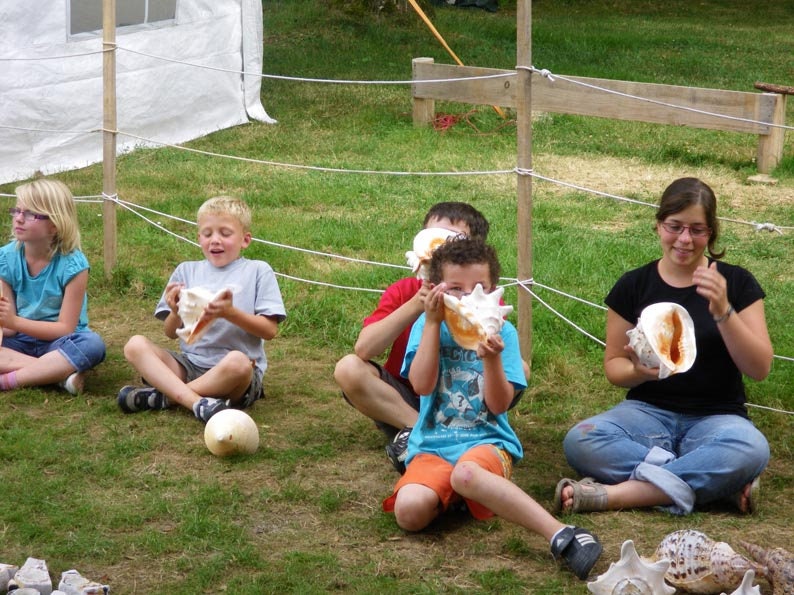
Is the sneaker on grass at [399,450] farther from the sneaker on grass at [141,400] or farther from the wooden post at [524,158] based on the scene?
the sneaker on grass at [141,400]

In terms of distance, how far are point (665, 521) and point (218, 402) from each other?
5.61 ft

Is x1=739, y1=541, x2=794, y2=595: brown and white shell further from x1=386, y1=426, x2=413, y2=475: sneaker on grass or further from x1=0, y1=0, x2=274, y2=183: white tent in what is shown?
x1=0, y1=0, x2=274, y2=183: white tent

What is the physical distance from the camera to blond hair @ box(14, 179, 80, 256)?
4.47 metres

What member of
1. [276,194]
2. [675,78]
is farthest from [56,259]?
[675,78]

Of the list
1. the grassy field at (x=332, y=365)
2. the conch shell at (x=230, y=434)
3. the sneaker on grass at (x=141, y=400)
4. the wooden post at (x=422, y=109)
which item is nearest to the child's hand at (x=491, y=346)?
the grassy field at (x=332, y=365)

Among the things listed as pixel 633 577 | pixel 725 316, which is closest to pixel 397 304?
pixel 725 316

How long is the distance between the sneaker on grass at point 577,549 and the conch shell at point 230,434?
4.20 ft

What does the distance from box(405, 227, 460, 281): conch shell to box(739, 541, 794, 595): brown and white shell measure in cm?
133

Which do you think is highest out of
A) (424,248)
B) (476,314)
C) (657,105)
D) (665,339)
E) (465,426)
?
(657,105)

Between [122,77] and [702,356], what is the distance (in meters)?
6.66

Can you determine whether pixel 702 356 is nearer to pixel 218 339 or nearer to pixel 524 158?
pixel 524 158

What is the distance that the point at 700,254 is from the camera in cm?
357

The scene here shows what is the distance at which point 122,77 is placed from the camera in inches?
354

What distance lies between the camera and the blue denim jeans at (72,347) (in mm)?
4500
